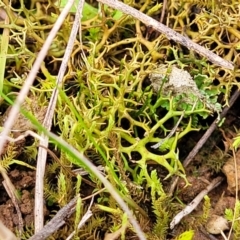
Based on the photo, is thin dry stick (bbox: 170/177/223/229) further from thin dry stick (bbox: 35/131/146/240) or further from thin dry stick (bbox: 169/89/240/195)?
thin dry stick (bbox: 35/131/146/240)

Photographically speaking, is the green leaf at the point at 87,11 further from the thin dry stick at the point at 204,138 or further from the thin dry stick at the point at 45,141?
the thin dry stick at the point at 204,138

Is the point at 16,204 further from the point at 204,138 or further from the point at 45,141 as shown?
the point at 204,138

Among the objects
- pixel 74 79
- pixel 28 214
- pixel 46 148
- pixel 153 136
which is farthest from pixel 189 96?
pixel 28 214

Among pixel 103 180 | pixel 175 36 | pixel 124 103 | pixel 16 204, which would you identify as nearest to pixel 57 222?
pixel 16 204

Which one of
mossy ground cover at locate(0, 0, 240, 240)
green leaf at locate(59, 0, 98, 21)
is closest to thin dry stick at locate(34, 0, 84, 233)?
mossy ground cover at locate(0, 0, 240, 240)

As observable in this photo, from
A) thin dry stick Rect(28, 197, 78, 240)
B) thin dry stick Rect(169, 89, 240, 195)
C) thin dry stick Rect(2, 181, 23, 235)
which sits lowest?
thin dry stick Rect(2, 181, 23, 235)

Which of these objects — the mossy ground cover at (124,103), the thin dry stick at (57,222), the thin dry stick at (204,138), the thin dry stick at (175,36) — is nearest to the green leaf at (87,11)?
the mossy ground cover at (124,103)
